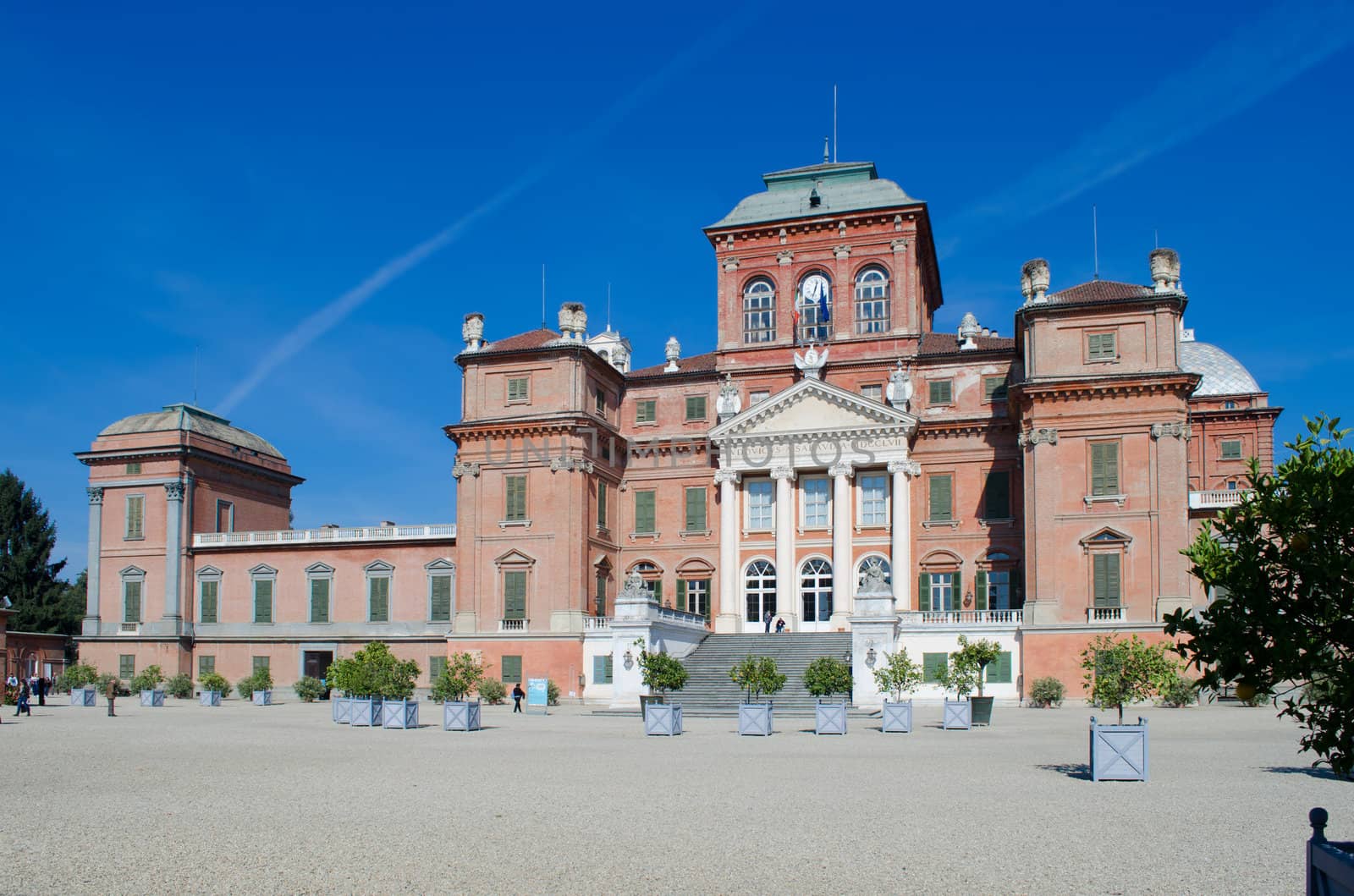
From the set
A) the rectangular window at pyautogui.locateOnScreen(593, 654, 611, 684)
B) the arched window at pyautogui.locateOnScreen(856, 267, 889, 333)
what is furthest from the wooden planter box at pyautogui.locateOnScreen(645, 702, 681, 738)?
the arched window at pyautogui.locateOnScreen(856, 267, 889, 333)

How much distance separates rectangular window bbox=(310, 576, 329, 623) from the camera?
5353cm

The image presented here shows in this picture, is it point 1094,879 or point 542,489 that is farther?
point 542,489

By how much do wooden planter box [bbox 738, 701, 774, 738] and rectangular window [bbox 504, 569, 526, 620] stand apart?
20.8m

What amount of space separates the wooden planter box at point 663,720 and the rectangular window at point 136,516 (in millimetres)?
35271

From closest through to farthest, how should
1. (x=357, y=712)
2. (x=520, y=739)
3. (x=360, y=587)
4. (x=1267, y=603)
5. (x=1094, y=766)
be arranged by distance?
1. (x=1267, y=603)
2. (x=1094, y=766)
3. (x=520, y=739)
4. (x=357, y=712)
5. (x=360, y=587)

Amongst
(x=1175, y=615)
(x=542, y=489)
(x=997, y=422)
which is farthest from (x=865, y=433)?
(x=1175, y=615)

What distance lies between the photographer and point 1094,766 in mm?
18031

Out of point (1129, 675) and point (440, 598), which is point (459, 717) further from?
point (440, 598)

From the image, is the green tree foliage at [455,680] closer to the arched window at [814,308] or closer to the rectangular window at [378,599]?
the rectangular window at [378,599]

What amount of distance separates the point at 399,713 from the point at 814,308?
26.7 meters

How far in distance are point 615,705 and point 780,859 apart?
30184mm

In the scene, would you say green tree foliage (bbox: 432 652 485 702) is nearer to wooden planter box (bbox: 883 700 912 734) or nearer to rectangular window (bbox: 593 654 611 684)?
rectangular window (bbox: 593 654 611 684)

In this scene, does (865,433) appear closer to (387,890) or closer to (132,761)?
(132,761)

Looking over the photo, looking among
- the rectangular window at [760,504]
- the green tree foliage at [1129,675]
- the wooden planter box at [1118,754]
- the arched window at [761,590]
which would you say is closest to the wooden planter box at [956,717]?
the green tree foliage at [1129,675]
